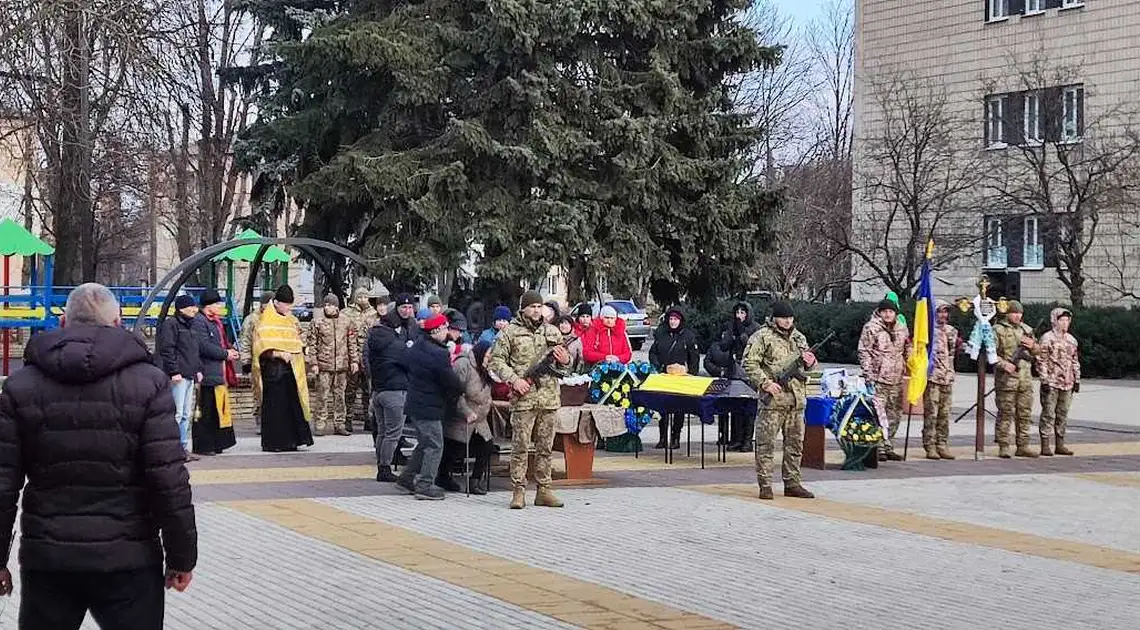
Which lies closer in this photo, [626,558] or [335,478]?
[626,558]

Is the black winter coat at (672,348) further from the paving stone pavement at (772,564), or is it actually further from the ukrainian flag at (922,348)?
the paving stone pavement at (772,564)

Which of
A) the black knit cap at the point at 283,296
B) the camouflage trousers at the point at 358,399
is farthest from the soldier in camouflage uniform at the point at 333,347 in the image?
the black knit cap at the point at 283,296

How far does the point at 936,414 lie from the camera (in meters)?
18.6

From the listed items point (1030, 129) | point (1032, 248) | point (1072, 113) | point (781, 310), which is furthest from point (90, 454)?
point (1032, 248)

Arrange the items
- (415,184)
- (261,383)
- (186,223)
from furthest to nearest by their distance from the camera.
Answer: (186,223) < (415,184) < (261,383)

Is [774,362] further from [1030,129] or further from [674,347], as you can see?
[1030,129]

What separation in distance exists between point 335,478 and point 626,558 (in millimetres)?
5464

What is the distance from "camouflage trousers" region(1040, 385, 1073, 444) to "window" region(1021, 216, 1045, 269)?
69.6 feet

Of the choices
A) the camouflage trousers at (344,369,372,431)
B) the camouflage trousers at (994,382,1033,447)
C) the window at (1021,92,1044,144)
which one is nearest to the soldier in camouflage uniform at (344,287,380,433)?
the camouflage trousers at (344,369,372,431)

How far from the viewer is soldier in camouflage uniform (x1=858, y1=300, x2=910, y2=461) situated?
1816 cm

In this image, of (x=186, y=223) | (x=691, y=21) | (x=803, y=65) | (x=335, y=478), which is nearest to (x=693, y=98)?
(x=691, y=21)

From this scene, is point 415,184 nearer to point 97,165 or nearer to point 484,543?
point 97,165

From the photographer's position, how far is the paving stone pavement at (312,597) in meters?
8.52

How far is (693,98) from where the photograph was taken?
29969 millimetres
